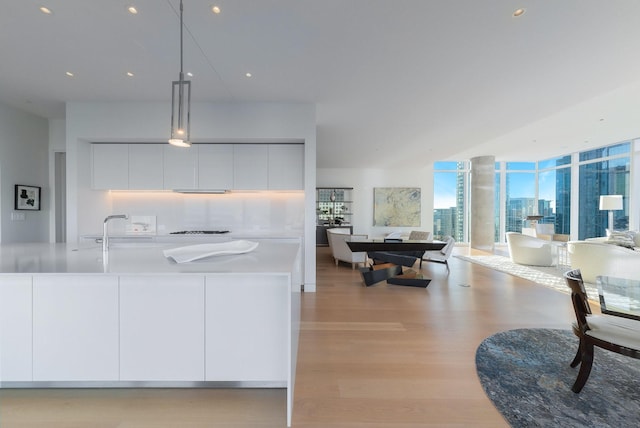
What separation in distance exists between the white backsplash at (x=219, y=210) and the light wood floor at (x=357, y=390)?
1.60 meters

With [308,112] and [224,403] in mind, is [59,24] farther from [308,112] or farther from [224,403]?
[224,403]

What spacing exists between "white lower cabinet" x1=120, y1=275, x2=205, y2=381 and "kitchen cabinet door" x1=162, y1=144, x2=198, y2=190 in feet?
8.56

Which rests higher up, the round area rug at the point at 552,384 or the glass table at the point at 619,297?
the glass table at the point at 619,297

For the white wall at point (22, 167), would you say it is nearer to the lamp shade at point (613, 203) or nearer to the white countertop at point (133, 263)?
the white countertop at point (133, 263)

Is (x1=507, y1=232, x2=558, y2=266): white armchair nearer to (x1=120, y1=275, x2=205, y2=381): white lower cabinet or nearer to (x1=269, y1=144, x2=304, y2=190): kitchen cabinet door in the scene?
(x1=269, y1=144, x2=304, y2=190): kitchen cabinet door

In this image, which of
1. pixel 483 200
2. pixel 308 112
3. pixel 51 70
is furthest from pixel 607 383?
pixel 483 200

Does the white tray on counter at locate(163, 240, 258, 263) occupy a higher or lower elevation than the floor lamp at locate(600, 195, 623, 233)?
lower

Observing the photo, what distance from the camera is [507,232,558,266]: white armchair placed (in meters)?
5.39

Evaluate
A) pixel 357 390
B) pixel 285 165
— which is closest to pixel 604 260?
pixel 357 390

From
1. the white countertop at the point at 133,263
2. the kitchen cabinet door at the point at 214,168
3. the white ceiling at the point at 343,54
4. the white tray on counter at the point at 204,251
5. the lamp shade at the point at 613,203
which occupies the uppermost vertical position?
the white ceiling at the point at 343,54

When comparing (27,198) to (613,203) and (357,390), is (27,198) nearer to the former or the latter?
(357,390)

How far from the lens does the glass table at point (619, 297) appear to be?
1842 millimetres

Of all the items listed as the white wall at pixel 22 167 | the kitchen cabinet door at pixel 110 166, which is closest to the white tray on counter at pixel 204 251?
the kitchen cabinet door at pixel 110 166

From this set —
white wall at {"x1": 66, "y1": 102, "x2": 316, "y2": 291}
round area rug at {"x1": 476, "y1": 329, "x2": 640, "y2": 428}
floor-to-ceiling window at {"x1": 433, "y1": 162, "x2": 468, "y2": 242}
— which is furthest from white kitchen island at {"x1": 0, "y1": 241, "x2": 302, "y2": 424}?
floor-to-ceiling window at {"x1": 433, "y1": 162, "x2": 468, "y2": 242}
